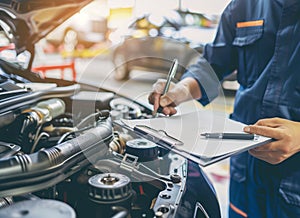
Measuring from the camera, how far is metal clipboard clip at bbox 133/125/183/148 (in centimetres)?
75

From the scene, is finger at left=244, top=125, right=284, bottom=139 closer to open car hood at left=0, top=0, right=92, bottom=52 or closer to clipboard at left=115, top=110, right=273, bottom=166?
clipboard at left=115, top=110, right=273, bottom=166

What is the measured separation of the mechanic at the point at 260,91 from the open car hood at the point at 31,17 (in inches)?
18.4

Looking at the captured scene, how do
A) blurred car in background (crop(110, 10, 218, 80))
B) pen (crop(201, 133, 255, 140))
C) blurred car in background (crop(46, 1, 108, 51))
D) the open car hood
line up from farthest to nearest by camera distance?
blurred car in background (crop(46, 1, 108, 51))
blurred car in background (crop(110, 10, 218, 80))
the open car hood
pen (crop(201, 133, 255, 140))

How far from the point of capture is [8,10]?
1160mm

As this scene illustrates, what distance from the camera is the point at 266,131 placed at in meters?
0.79

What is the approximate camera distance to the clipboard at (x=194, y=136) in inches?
27.0

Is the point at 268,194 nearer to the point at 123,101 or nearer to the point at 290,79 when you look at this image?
the point at 290,79

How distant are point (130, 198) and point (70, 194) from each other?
16 centimetres

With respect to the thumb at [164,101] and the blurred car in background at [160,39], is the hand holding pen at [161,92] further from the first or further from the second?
the blurred car in background at [160,39]

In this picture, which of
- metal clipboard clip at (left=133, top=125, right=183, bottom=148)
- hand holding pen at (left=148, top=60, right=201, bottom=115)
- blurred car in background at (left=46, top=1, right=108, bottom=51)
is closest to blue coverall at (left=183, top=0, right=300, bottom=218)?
hand holding pen at (left=148, top=60, right=201, bottom=115)

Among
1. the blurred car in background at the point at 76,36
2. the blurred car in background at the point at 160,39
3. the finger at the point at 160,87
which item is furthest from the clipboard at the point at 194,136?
the blurred car in background at the point at 76,36

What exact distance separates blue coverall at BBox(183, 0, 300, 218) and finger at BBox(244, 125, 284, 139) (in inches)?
8.6

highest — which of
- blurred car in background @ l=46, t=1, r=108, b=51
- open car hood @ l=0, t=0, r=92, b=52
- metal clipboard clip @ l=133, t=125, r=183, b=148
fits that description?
open car hood @ l=0, t=0, r=92, b=52

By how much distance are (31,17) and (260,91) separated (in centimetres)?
85
